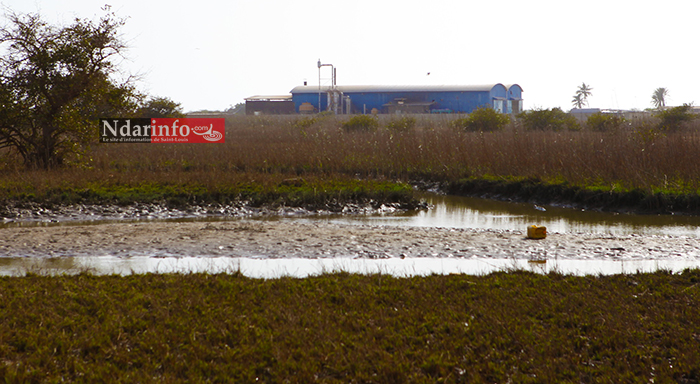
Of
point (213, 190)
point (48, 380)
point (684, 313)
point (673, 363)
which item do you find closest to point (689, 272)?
point (684, 313)

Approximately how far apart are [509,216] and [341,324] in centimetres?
994

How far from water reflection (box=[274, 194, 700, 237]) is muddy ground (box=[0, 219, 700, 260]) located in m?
1.30

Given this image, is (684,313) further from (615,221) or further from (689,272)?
(615,221)

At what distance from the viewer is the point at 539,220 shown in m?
13.7

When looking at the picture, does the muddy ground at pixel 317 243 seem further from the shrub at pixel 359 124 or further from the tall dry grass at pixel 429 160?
the shrub at pixel 359 124

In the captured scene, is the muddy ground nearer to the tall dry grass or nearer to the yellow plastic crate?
the yellow plastic crate

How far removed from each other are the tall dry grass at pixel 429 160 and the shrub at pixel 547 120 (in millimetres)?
9961

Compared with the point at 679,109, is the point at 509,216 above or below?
below

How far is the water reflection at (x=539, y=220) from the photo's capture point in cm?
1229

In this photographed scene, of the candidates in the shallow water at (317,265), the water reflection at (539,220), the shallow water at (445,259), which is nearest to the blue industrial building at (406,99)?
the shallow water at (445,259)

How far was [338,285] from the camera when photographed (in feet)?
20.7

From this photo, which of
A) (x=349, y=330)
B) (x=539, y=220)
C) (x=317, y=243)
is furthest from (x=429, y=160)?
(x=349, y=330)

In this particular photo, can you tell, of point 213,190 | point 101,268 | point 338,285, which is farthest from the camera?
point 213,190

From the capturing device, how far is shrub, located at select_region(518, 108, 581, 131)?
109 ft
